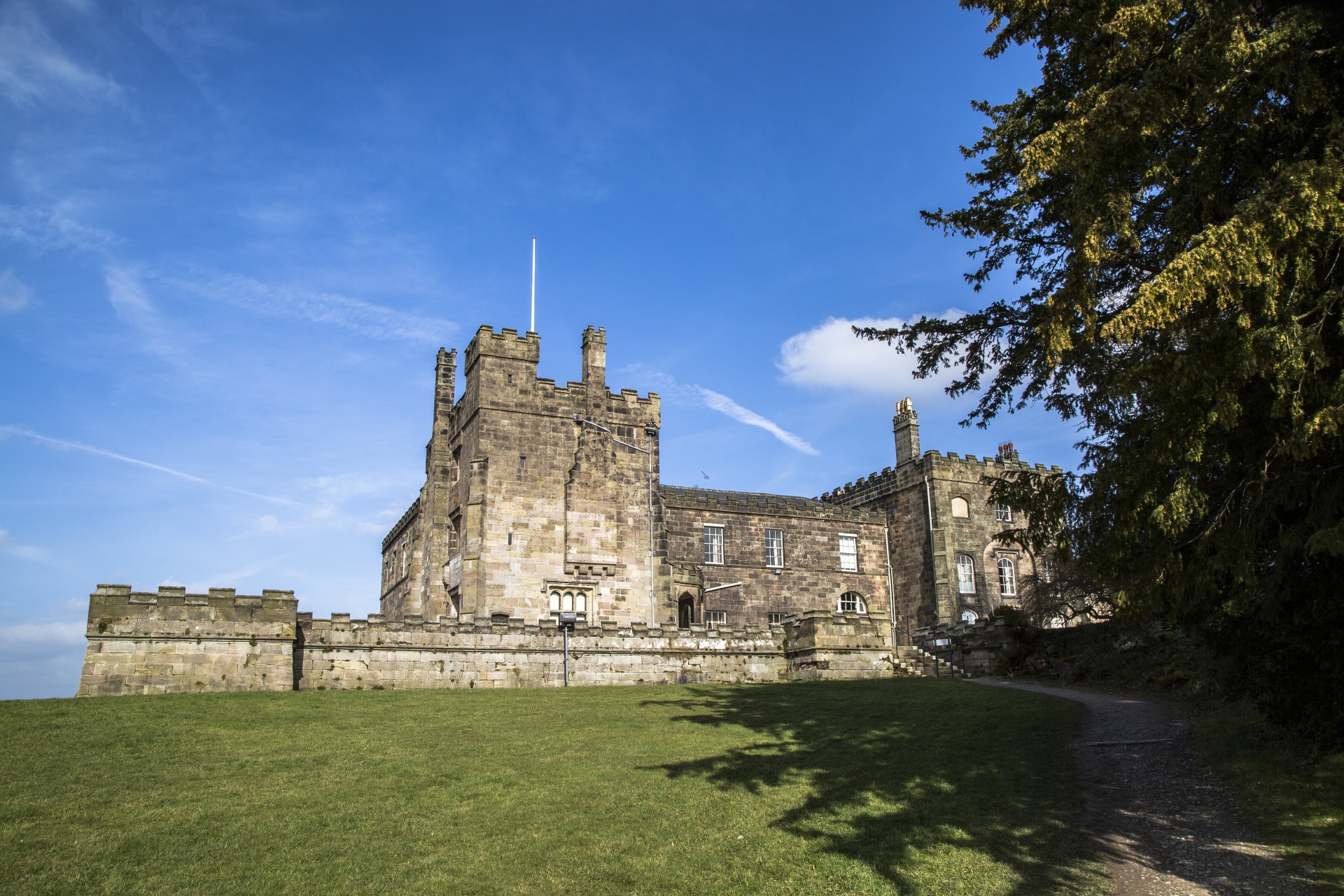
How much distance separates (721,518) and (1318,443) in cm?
3033

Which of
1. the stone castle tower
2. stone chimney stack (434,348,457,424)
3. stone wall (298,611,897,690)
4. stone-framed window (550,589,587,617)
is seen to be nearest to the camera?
stone wall (298,611,897,690)

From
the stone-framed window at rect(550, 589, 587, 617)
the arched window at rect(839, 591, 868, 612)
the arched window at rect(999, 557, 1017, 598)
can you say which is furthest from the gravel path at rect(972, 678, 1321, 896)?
the arched window at rect(999, 557, 1017, 598)

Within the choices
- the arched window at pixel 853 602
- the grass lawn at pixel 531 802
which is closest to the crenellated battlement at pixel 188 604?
the grass lawn at pixel 531 802

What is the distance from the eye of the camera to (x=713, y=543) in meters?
37.7

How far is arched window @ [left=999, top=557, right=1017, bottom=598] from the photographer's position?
3944 centimetres

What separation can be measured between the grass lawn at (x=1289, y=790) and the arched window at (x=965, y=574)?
24.8m

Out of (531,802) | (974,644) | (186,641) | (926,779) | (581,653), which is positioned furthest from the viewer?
(974,644)

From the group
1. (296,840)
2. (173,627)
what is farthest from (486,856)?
(173,627)

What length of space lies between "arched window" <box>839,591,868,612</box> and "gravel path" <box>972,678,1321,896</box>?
23.4 metres

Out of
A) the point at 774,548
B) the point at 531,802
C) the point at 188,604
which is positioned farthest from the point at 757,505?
the point at 531,802

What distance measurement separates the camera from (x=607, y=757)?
13.4m

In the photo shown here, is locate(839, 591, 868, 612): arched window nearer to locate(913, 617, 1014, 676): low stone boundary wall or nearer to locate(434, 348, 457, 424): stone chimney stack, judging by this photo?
locate(913, 617, 1014, 676): low stone boundary wall

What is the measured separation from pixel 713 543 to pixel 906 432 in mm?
10831

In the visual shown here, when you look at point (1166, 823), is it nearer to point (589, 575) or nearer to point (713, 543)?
point (589, 575)
